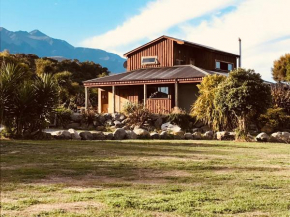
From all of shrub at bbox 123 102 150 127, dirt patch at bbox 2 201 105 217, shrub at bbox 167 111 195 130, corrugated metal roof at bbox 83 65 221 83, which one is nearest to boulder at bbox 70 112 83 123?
shrub at bbox 123 102 150 127

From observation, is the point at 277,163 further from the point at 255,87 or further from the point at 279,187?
the point at 255,87

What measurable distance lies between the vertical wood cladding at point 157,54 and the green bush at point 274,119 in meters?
10.5

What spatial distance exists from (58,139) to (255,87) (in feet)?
25.8

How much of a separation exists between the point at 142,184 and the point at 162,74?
20.4m

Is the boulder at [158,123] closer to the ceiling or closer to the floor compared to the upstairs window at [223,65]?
closer to the floor

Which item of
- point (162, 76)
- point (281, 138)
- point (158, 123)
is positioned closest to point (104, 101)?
point (162, 76)

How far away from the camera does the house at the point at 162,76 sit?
83.3 ft

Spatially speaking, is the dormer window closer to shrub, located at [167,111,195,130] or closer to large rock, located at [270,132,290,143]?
shrub, located at [167,111,195,130]

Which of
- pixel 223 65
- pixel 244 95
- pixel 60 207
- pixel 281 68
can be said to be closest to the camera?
pixel 60 207

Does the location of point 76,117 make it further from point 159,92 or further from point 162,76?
point 159,92

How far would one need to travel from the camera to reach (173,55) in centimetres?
2891

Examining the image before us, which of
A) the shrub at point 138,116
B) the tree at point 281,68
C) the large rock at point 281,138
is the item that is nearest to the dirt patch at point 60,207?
the large rock at point 281,138

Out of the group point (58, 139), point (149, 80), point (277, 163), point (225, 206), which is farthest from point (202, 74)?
point (225, 206)

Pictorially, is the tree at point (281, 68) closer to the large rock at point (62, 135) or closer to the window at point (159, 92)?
the window at point (159, 92)
